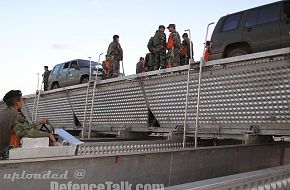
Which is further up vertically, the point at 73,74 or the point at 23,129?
the point at 73,74

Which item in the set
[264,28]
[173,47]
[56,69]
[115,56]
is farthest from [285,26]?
[56,69]

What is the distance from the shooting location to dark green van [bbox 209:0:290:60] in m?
6.66

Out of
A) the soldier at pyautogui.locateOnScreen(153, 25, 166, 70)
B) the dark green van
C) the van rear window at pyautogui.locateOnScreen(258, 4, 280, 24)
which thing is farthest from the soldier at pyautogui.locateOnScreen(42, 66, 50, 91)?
the van rear window at pyautogui.locateOnScreen(258, 4, 280, 24)

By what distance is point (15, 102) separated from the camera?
4.40 metres

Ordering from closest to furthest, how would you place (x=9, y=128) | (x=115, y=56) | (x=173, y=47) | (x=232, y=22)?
(x=9, y=128) < (x=232, y=22) < (x=173, y=47) < (x=115, y=56)

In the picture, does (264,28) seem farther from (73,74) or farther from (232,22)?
(73,74)

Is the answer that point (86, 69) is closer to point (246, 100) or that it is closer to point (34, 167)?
point (246, 100)

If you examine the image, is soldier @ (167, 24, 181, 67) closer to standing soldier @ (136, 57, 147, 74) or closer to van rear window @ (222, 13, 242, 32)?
van rear window @ (222, 13, 242, 32)

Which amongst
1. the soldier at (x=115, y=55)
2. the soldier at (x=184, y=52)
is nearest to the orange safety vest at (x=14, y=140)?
the soldier at (x=184, y=52)

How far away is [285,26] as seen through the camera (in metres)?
6.62

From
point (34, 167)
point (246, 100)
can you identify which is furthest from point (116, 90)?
point (34, 167)

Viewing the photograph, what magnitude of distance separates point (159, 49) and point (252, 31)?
8.56 ft

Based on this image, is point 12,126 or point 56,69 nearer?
point 12,126

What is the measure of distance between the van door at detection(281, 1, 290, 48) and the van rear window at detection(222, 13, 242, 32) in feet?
3.61
